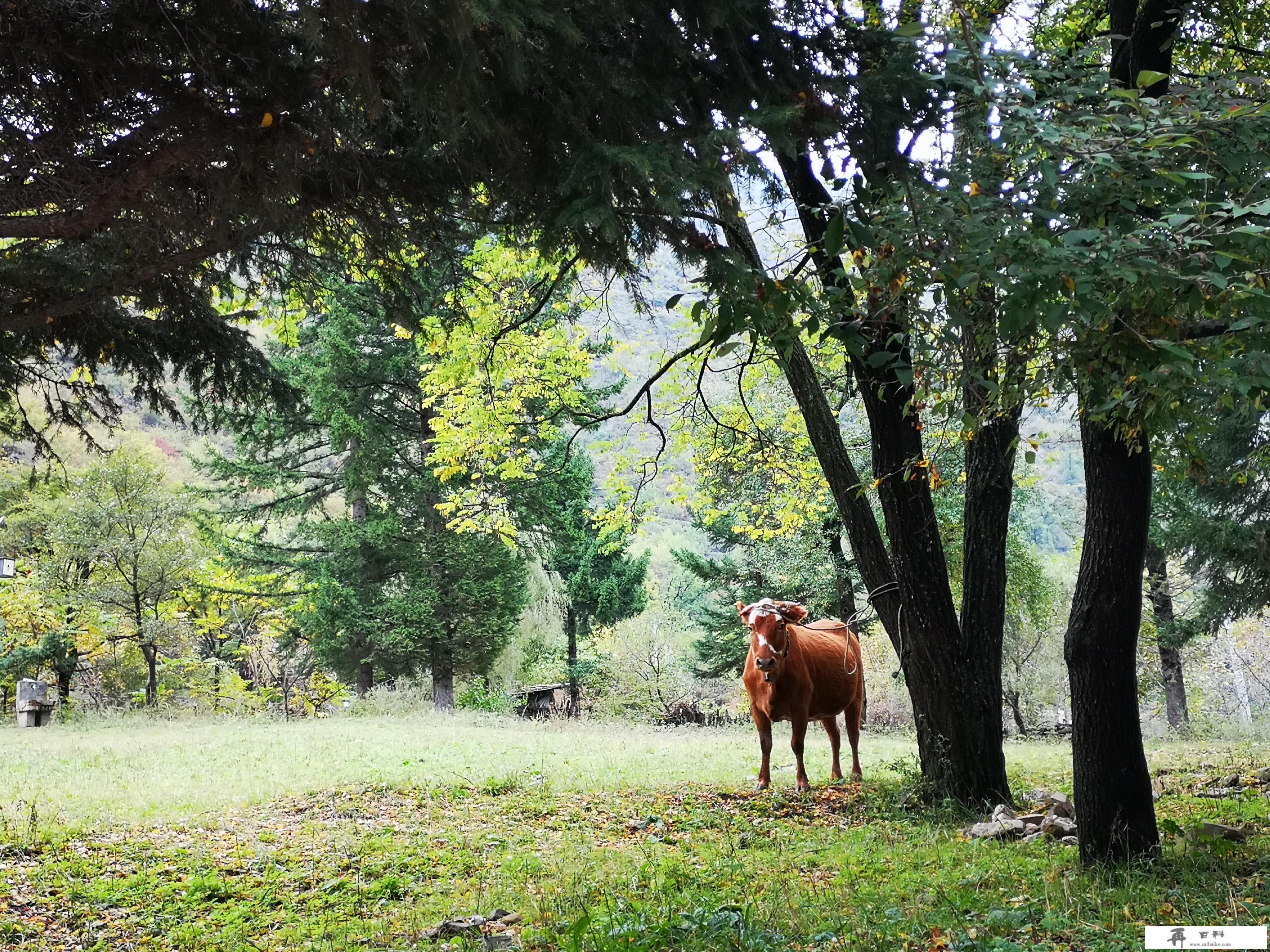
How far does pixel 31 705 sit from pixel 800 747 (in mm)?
17046

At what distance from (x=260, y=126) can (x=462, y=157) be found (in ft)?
2.96

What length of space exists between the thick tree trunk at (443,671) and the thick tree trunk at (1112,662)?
18.6m

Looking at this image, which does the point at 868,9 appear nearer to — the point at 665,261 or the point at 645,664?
the point at 665,261

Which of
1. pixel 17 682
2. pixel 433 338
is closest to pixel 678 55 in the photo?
pixel 433 338

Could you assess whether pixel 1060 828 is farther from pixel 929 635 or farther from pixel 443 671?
pixel 443 671

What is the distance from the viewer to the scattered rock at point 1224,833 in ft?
17.2

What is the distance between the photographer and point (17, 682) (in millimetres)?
19766

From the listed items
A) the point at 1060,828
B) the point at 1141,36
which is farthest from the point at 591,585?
the point at 1141,36

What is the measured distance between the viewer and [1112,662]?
517cm

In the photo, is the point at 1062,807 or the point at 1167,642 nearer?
the point at 1062,807

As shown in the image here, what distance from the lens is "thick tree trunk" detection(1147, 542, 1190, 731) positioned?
1717 cm

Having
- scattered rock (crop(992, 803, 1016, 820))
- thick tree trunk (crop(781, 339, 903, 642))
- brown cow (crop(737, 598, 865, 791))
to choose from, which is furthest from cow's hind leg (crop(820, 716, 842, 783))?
scattered rock (crop(992, 803, 1016, 820))

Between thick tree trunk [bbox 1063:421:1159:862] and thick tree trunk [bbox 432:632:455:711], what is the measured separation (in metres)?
18.6

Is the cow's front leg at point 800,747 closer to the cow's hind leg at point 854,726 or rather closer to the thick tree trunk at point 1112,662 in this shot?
the cow's hind leg at point 854,726
